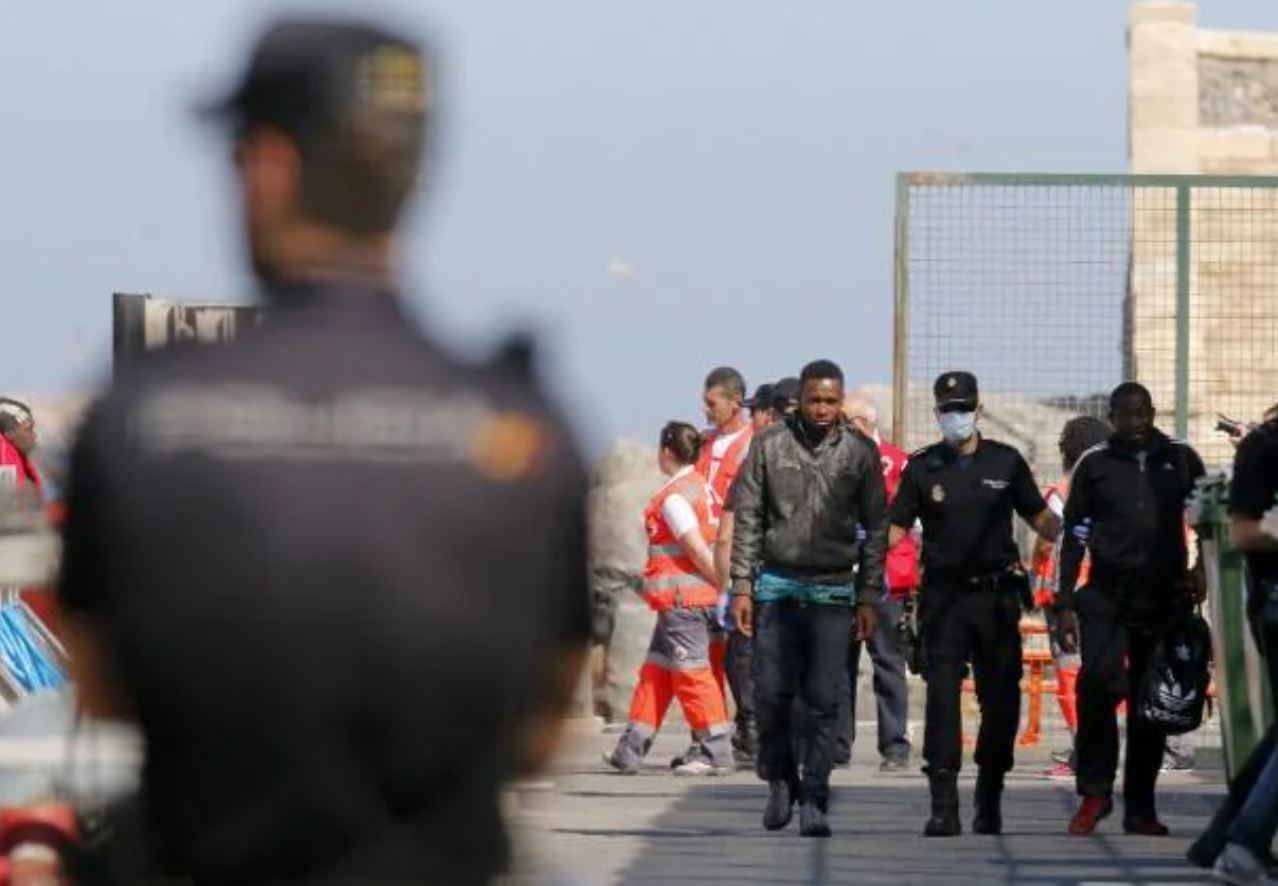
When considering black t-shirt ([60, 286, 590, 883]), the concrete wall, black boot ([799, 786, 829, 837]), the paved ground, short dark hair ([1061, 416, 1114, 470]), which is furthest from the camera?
the concrete wall

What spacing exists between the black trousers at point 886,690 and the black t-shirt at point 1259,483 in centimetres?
596

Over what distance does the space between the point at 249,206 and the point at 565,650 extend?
579 mm

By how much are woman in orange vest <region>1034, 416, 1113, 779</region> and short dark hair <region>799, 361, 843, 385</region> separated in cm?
255

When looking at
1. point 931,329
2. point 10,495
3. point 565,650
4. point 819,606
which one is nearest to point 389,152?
point 565,650

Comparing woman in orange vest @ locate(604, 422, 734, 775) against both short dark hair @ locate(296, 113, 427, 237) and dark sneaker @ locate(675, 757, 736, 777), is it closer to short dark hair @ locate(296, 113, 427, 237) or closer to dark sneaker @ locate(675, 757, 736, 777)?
dark sneaker @ locate(675, 757, 736, 777)

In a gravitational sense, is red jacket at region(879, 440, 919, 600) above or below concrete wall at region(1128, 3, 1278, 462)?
below

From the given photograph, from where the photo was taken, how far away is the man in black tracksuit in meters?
15.2

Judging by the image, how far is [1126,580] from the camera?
1520cm

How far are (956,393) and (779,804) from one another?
181 centimetres

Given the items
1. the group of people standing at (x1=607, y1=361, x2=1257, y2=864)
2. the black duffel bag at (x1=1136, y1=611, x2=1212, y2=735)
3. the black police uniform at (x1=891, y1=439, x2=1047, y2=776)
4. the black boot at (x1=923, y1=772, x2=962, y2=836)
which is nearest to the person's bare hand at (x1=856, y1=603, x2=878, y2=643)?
the group of people standing at (x1=607, y1=361, x2=1257, y2=864)

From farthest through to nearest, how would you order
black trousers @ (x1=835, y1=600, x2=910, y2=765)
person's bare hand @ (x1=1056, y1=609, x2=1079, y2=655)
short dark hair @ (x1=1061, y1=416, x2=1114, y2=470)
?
black trousers @ (x1=835, y1=600, x2=910, y2=765) → short dark hair @ (x1=1061, y1=416, x2=1114, y2=470) → person's bare hand @ (x1=1056, y1=609, x2=1079, y2=655)

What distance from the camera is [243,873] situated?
3.86 meters

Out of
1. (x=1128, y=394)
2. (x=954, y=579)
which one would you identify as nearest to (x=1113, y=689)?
(x=954, y=579)

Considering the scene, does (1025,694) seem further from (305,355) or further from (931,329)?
(305,355)
